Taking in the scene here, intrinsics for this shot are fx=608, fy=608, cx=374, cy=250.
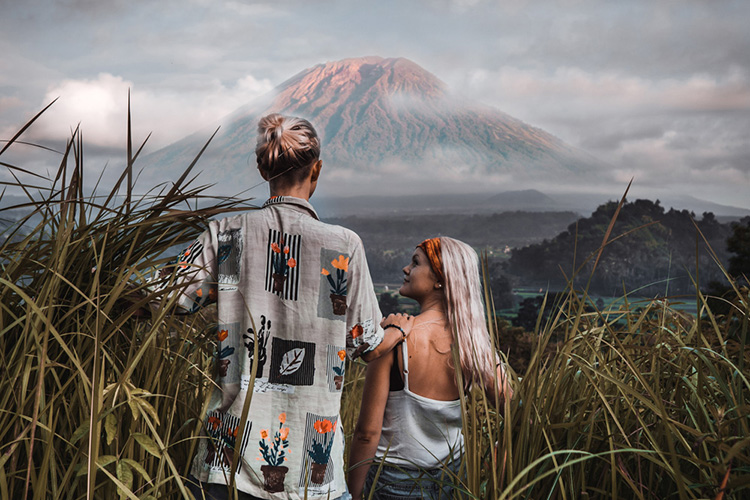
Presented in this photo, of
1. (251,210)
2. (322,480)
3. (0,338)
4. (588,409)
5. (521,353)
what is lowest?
(521,353)

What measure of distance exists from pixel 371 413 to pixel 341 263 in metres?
0.62

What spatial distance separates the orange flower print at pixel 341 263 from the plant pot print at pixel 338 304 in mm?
75

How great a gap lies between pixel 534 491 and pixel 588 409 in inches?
13.9

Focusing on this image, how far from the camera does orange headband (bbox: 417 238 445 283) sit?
2.15 m

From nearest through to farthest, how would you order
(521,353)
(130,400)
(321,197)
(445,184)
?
1. (130,400)
2. (521,353)
3. (321,197)
4. (445,184)

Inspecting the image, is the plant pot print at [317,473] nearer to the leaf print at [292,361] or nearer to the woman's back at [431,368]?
the leaf print at [292,361]

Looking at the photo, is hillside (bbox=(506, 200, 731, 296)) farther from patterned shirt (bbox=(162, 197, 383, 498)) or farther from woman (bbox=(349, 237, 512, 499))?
patterned shirt (bbox=(162, 197, 383, 498))

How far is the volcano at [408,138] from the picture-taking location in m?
134

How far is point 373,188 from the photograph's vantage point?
140m

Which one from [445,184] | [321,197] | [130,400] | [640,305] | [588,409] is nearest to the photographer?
[130,400]

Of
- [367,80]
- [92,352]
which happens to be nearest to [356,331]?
[92,352]

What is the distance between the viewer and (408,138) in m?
145

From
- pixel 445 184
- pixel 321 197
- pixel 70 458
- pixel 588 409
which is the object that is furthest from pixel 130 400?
pixel 445 184

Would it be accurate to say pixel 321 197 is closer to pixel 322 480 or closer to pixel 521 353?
pixel 521 353
